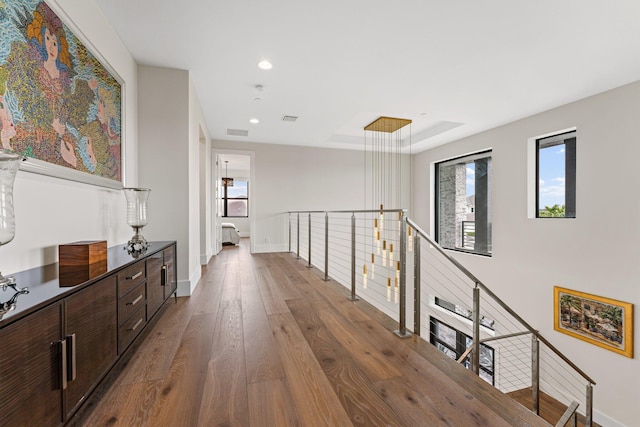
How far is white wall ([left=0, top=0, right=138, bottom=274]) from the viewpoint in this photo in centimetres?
137

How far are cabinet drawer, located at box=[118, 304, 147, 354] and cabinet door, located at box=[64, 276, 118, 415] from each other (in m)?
0.07

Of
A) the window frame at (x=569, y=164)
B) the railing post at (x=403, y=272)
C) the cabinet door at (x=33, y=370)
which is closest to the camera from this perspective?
the cabinet door at (x=33, y=370)

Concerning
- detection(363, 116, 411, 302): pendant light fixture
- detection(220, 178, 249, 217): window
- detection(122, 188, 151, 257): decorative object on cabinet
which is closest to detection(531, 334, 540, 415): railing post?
detection(122, 188, 151, 257): decorative object on cabinet

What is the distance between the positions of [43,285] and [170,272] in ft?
5.05

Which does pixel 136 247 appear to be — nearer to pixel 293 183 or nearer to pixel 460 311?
pixel 293 183

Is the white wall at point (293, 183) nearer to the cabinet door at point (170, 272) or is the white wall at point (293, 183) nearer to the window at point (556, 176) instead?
the cabinet door at point (170, 272)

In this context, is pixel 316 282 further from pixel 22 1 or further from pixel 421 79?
pixel 22 1

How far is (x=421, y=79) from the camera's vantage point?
10.6 ft

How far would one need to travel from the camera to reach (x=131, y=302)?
1757 millimetres

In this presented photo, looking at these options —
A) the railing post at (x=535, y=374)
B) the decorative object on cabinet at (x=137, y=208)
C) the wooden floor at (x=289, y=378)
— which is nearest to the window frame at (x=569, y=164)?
the railing post at (x=535, y=374)

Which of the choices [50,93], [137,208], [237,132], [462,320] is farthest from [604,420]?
[237,132]

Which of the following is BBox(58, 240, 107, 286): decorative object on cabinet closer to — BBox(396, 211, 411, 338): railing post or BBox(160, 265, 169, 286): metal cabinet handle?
BBox(160, 265, 169, 286): metal cabinet handle

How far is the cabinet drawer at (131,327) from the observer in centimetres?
160

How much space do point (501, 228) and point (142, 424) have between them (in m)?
5.46
